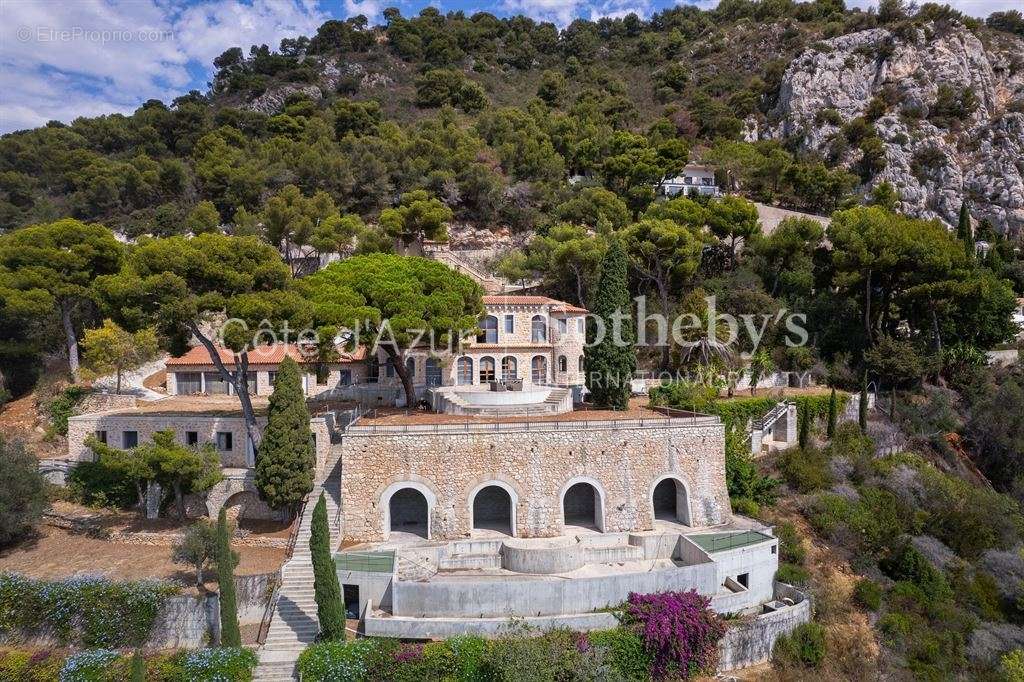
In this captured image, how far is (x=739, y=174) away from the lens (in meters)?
52.8

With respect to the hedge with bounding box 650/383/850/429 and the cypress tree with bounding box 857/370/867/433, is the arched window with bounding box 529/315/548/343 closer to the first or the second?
the hedge with bounding box 650/383/850/429

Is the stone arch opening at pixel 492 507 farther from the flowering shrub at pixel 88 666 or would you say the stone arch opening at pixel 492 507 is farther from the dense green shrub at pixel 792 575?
the flowering shrub at pixel 88 666

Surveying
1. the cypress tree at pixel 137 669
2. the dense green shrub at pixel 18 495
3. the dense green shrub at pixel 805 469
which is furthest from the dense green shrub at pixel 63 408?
the dense green shrub at pixel 805 469

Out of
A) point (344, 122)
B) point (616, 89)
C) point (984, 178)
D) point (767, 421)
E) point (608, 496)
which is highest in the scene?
point (616, 89)

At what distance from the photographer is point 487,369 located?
29766mm

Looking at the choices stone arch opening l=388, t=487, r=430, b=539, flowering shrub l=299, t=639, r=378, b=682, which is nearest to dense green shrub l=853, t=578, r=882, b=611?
stone arch opening l=388, t=487, r=430, b=539

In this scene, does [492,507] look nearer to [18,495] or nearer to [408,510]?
[408,510]

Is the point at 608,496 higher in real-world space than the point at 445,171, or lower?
lower

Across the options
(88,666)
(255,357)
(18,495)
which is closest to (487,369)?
(255,357)

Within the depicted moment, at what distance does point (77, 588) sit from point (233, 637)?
4.28 meters

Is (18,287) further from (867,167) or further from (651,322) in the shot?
(867,167)

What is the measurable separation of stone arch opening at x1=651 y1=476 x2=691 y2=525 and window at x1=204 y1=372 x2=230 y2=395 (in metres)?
20.0

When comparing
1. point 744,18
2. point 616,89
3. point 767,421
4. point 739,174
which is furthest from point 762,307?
point 744,18

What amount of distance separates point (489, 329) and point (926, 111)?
50536 millimetres
